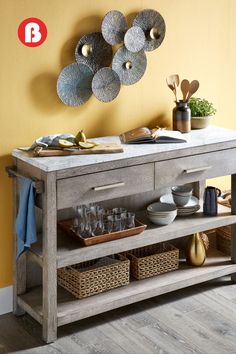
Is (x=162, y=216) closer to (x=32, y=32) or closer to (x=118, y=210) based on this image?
(x=118, y=210)

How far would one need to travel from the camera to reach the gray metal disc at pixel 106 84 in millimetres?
3820

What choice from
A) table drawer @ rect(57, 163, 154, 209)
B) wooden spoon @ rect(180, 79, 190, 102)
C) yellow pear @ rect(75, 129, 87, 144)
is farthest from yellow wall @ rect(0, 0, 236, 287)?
table drawer @ rect(57, 163, 154, 209)

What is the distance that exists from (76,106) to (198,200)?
979 millimetres

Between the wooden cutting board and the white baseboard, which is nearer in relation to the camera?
the wooden cutting board

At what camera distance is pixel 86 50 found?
378 centimetres

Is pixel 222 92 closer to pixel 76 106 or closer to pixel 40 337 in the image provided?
pixel 76 106

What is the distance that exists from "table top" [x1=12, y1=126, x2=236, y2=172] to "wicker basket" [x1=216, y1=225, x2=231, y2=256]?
0.63 metres

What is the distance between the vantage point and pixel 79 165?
340cm

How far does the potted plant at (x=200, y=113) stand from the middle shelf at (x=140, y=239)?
19.8 inches

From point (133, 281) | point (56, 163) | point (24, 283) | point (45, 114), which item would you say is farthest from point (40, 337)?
point (45, 114)

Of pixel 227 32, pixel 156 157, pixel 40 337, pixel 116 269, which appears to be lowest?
pixel 40 337

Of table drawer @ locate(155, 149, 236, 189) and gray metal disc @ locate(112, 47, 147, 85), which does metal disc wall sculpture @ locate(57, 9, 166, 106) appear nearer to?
gray metal disc @ locate(112, 47, 147, 85)

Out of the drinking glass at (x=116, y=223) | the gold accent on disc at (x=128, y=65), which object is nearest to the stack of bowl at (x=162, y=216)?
the drinking glass at (x=116, y=223)

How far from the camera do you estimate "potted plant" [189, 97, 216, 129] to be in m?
4.12
